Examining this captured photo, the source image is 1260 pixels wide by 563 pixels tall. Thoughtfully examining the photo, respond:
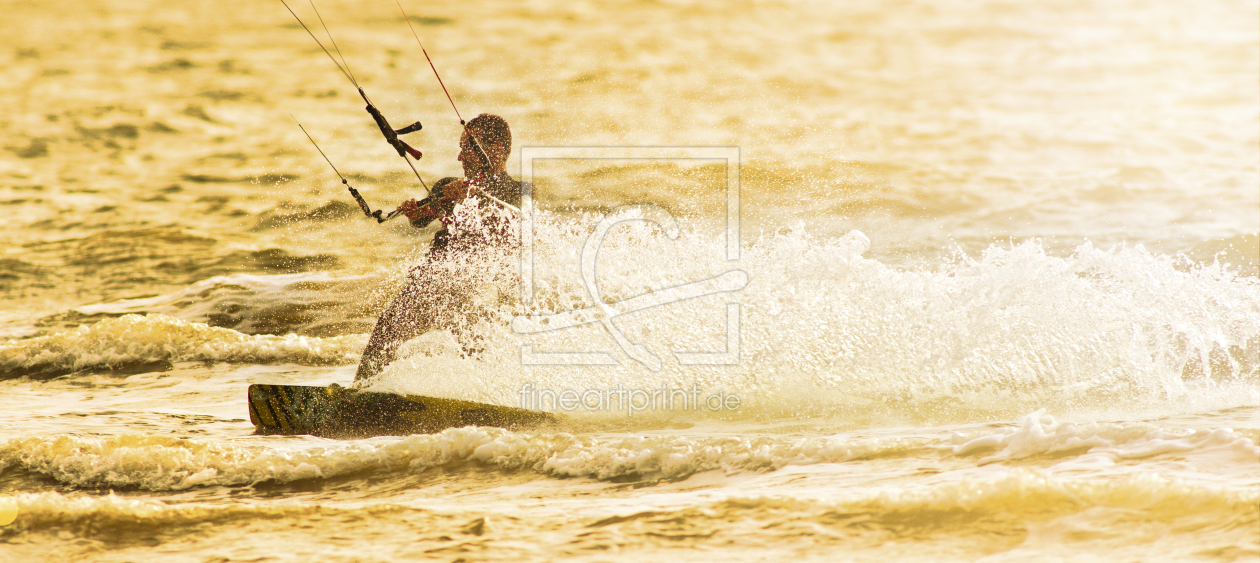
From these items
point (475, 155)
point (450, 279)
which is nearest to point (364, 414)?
point (450, 279)

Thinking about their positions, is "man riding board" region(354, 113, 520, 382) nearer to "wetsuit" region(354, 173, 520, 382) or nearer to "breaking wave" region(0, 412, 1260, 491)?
"wetsuit" region(354, 173, 520, 382)

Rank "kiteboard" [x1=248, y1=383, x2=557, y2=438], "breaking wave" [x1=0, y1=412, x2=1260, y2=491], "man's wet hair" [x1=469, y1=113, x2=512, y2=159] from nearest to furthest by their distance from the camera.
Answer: "breaking wave" [x1=0, y1=412, x2=1260, y2=491] < "kiteboard" [x1=248, y1=383, x2=557, y2=438] < "man's wet hair" [x1=469, y1=113, x2=512, y2=159]

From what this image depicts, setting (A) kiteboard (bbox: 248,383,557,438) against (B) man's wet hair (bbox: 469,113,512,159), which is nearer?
(A) kiteboard (bbox: 248,383,557,438)

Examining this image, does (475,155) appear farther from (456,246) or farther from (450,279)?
(450,279)

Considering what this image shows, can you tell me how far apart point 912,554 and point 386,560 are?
1.66m

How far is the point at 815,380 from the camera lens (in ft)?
12.9

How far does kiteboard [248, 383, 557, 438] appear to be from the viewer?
380 cm

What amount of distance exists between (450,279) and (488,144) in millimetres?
961

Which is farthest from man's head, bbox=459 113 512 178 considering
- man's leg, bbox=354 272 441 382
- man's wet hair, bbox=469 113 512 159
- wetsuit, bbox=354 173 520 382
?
man's leg, bbox=354 272 441 382

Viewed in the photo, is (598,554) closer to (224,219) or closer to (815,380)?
(815,380)

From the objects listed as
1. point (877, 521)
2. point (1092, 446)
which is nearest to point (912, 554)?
point (877, 521)

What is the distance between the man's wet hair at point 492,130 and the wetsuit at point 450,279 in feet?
0.74

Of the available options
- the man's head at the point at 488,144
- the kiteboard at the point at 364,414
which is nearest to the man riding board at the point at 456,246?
the man's head at the point at 488,144

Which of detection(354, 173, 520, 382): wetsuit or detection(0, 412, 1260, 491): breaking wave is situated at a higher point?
detection(354, 173, 520, 382): wetsuit
